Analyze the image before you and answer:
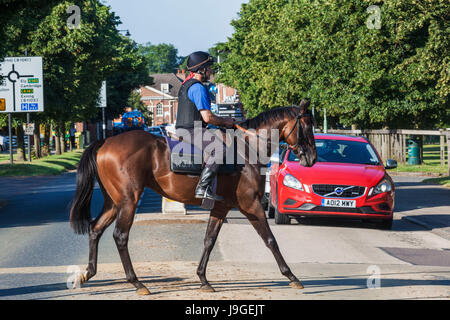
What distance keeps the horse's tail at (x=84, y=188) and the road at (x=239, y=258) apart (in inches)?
25.9

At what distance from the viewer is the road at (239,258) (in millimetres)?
7254

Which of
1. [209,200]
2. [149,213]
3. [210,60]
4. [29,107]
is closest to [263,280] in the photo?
[209,200]

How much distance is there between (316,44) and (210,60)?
32.1 m

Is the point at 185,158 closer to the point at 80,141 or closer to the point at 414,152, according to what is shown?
the point at 414,152

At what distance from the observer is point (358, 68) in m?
35.7

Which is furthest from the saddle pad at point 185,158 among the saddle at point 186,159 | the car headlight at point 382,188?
the car headlight at point 382,188

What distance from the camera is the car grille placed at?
42.1ft

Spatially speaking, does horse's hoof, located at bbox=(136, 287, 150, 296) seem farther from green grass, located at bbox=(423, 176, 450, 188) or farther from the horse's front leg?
green grass, located at bbox=(423, 176, 450, 188)

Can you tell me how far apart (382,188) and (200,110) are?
6539mm

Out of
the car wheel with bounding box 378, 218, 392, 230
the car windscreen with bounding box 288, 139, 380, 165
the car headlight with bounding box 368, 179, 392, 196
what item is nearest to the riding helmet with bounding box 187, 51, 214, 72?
Result: the car headlight with bounding box 368, 179, 392, 196

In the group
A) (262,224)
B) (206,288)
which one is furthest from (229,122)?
(206,288)

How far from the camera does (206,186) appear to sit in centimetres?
744

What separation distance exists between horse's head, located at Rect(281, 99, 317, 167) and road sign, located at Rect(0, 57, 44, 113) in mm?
24366
